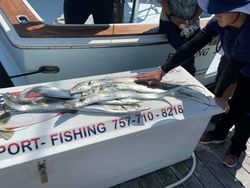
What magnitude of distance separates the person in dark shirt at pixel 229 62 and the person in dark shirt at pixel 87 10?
92 centimetres

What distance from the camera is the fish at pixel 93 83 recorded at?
184cm

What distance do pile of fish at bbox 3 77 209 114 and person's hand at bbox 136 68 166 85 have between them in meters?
0.09

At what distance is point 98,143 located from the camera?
163cm

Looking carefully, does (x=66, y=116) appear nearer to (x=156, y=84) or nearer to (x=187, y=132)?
(x=156, y=84)

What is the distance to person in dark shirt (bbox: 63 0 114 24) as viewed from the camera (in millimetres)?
2590

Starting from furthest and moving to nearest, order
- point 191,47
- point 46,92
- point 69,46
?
point 69,46 → point 191,47 → point 46,92

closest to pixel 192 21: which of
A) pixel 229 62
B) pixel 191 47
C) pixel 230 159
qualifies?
pixel 191 47

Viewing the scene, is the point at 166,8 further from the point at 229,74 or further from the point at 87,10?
the point at 229,74

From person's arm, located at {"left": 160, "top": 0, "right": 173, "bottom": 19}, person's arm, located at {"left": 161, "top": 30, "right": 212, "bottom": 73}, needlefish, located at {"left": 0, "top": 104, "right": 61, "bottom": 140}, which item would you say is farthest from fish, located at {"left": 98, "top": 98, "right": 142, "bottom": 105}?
person's arm, located at {"left": 160, "top": 0, "right": 173, "bottom": 19}

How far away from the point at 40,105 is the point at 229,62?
120 cm

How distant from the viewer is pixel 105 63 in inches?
98.1

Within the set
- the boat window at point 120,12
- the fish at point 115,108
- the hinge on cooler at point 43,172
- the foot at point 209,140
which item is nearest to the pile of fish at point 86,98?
the fish at point 115,108

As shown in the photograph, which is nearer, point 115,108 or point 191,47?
point 115,108

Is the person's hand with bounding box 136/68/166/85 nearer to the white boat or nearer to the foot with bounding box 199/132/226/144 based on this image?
the white boat
